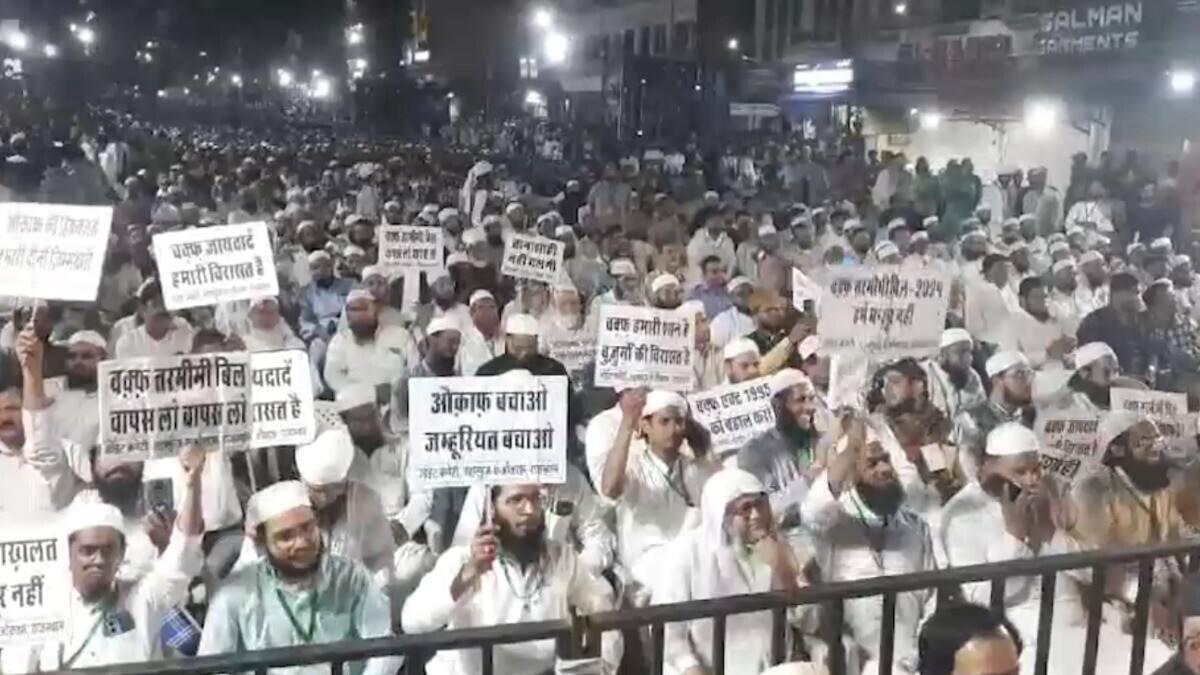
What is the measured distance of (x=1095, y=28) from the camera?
15508mm

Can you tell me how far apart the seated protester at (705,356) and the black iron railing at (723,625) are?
3786mm

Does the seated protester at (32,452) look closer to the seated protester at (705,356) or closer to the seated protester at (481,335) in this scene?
the seated protester at (481,335)

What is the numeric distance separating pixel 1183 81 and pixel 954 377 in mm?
8489

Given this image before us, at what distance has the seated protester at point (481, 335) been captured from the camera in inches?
303

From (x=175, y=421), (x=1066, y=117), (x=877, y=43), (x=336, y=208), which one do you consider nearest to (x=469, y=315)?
(x=175, y=421)

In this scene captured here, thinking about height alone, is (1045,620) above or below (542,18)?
below

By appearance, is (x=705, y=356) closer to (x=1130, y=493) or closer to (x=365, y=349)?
(x=365, y=349)

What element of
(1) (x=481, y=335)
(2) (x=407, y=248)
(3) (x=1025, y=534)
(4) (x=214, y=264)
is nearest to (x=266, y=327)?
(1) (x=481, y=335)

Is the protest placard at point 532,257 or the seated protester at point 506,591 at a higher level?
the protest placard at point 532,257

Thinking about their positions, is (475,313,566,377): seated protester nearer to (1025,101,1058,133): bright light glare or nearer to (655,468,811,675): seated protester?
(655,468,811,675): seated protester

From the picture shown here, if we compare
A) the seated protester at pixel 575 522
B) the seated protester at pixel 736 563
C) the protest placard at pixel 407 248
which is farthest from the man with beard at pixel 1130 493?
the protest placard at pixel 407 248

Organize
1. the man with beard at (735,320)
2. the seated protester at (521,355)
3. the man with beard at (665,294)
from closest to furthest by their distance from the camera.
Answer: the seated protester at (521,355)
the man with beard at (735,320)
the man with beard at (665,294)

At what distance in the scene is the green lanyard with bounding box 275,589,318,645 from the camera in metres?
3.90

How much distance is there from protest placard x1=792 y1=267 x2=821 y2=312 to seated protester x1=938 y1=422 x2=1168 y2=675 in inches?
106
